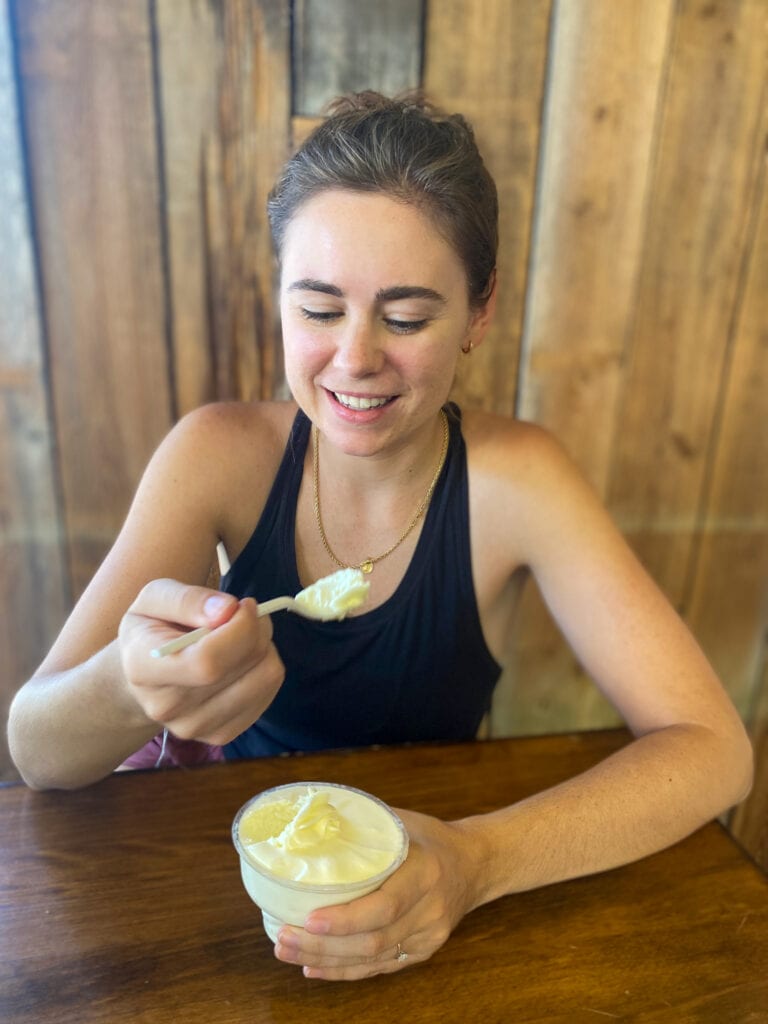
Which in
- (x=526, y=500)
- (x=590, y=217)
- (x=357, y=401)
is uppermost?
(x=590, y=217)

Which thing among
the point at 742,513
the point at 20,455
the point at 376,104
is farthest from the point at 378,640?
the point at 742,513

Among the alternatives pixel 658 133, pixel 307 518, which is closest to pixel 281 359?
pixel 307 518

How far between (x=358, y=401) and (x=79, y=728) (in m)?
0.56

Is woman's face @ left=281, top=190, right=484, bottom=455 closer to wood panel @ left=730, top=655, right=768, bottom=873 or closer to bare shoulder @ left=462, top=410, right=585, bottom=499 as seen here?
bare shoulder @ left=462, top=410, right=585, bottom=499

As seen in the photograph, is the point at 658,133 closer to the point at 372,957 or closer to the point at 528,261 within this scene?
the point at 528,261

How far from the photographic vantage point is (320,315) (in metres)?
1.12

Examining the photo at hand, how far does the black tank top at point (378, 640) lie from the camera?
1.33m

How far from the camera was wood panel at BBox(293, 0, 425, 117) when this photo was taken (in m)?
1.59

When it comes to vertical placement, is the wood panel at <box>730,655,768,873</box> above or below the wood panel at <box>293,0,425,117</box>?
below

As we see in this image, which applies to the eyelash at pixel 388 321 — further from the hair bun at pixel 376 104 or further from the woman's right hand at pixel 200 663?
the woman's right hand at pixel 200 663

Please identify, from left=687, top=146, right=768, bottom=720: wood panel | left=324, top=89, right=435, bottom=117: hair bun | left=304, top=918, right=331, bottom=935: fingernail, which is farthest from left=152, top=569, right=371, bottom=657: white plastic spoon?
left=687, top=146, right=768, bottom=720: wood panel

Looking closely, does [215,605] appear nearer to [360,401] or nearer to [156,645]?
[156,645]

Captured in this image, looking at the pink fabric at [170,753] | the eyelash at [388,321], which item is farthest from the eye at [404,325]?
the pink fabric at [170,753]

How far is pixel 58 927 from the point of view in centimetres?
85
